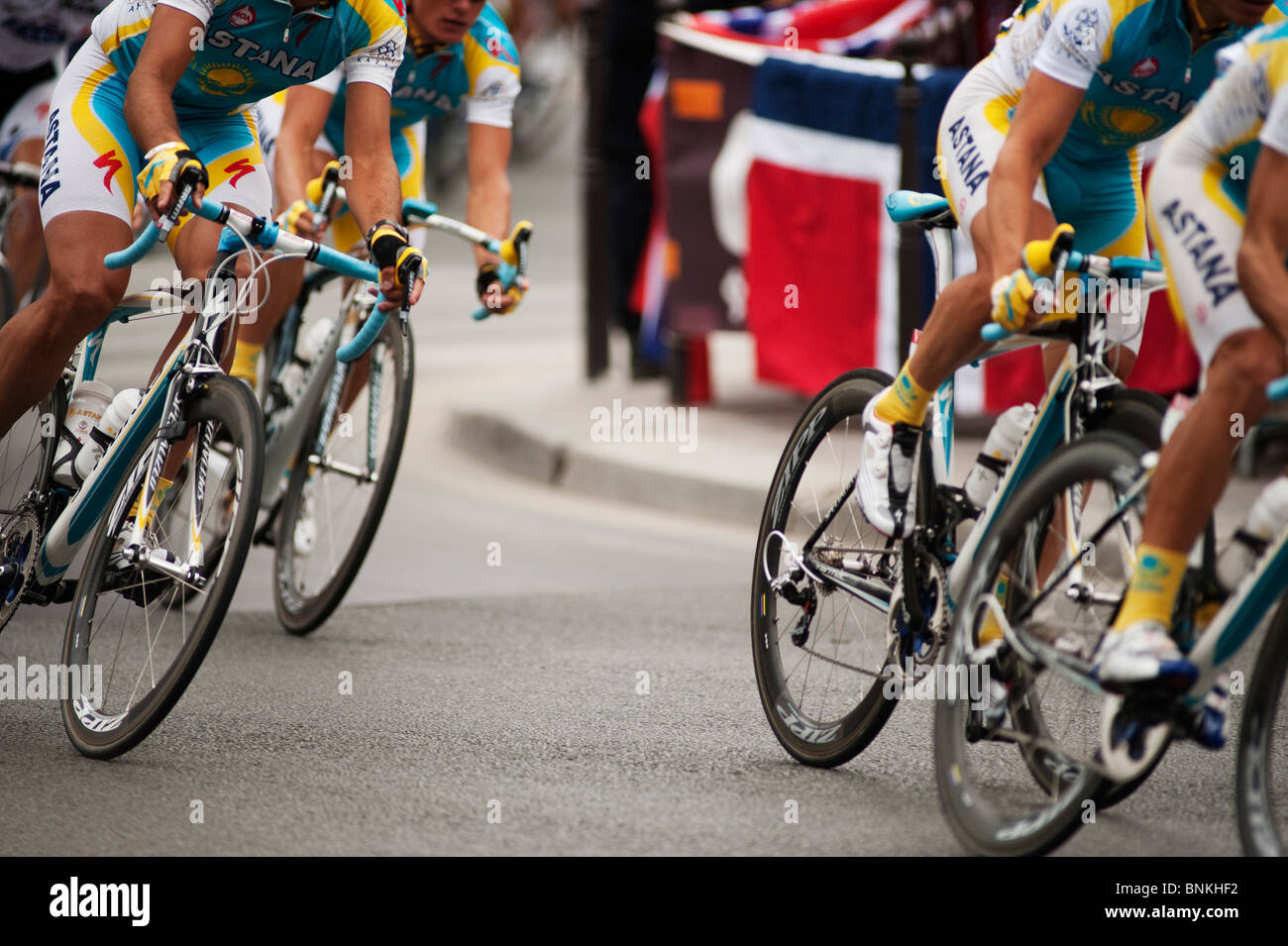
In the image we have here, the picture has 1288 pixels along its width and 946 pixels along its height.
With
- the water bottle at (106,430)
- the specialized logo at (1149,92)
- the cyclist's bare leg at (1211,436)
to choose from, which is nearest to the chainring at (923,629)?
the cyclist's bare leg at (1211,436)

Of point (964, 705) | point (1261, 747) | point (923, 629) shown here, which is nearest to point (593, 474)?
point (923, 629)

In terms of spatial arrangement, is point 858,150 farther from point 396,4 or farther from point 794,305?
point 396,4

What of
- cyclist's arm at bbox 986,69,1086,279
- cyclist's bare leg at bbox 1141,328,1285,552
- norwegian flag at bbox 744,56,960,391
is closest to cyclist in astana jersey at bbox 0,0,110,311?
norwegian flag at bbox 744,56,960,391

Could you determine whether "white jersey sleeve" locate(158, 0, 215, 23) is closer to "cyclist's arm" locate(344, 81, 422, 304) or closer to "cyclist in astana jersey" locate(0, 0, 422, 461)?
"cyclist in astana jersey" locate(0, 0, 422, 461)

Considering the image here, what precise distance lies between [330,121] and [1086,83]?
10.9ft

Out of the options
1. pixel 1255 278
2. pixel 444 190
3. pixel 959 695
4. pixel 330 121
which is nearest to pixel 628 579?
pixel 330 121

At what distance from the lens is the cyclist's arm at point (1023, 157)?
3902 millimetres

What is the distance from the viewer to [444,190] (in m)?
21.9

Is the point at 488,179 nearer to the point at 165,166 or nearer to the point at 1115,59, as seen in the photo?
the point at 165,166

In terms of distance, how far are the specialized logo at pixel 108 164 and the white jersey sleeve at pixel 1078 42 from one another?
2440 mm

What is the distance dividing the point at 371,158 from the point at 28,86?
12.3ft

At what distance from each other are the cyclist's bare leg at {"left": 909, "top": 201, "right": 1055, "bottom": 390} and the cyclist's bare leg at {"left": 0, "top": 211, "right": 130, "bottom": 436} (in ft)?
6.95

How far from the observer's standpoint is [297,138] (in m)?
6.09
